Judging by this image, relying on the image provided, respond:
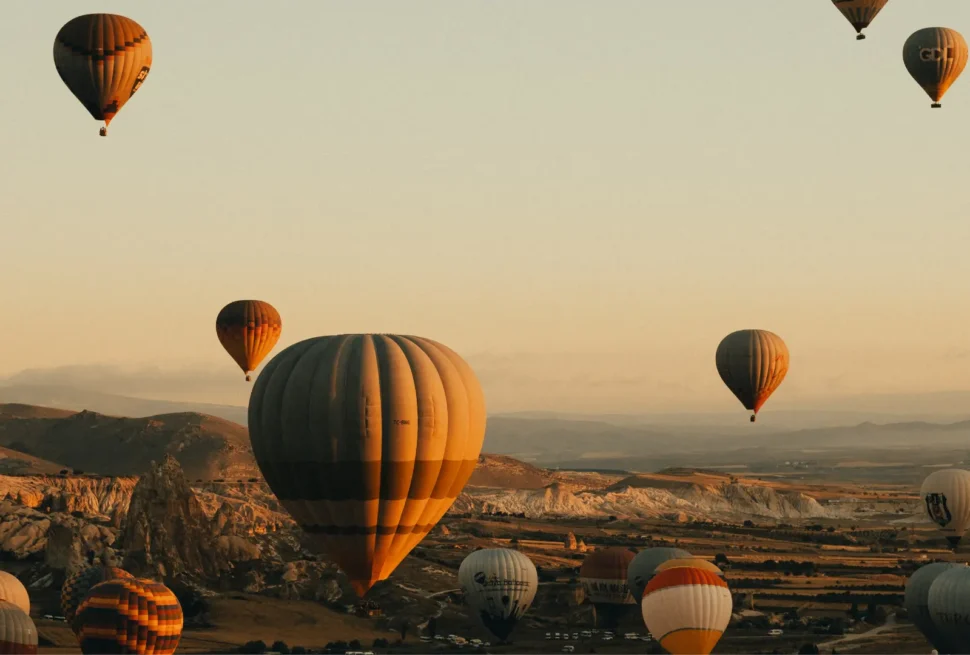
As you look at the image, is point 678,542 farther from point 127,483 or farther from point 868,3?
point 868,3

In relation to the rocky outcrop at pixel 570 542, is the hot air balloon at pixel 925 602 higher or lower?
lower

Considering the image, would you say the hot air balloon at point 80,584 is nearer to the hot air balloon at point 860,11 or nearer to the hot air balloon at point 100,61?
the hot air balloon at point 100,61

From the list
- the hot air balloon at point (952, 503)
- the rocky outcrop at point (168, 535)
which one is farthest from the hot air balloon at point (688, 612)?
the hot air balloon at point (952, 503)

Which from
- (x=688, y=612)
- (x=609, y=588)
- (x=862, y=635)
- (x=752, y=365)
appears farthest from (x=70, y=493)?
(x=688, y=612)

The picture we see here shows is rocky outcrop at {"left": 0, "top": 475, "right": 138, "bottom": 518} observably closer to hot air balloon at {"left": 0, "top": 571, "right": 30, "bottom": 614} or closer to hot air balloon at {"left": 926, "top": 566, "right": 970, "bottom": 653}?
hot air balloon at {"left": 0, "top": 571, "right": 30, "bottom": 614}

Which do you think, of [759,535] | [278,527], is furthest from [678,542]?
[278,527]
